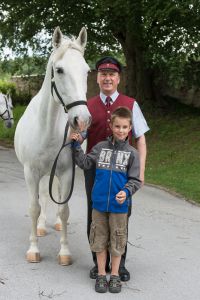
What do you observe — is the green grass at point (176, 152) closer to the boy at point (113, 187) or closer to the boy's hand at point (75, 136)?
the boy at point (113, 187)

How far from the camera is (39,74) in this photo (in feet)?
56.5

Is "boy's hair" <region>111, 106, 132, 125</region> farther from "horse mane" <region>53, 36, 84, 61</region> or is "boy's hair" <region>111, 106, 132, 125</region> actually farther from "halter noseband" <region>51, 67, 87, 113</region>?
"horse mane" <region>53, 36, 84, 61</region>

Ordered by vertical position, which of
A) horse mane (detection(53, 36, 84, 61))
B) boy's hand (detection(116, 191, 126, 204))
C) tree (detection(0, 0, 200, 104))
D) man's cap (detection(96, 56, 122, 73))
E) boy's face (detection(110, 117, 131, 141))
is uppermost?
tree (detection(0, 0, 200, 104))

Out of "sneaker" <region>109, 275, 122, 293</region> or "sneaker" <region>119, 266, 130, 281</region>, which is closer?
"sneaker" <region>109, 275, 122, 293</region>

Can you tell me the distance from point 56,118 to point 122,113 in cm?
89

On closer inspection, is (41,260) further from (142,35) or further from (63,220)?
(142,35)

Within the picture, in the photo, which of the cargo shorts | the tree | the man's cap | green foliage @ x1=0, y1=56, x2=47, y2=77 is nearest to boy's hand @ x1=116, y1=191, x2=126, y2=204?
the cargo shorts

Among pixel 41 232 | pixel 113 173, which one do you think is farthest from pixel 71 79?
pixel 41 232

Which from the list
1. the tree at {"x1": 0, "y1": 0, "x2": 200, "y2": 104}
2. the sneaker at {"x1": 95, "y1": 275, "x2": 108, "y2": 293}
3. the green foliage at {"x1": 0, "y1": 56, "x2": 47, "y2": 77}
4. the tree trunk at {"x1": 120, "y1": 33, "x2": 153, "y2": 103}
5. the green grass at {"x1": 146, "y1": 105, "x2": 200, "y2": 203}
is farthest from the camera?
the green foliage at {"x1": 0, "y1": 56, "x2": 47, "y2": 77}

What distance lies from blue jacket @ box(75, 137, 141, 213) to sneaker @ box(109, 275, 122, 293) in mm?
586

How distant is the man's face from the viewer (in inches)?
153

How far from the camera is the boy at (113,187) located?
3.78 m

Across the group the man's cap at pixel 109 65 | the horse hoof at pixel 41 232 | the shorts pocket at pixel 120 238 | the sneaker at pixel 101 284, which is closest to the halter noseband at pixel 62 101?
the man's cap at pixel 109 65

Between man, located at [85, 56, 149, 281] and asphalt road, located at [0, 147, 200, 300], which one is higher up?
man, located at [85, 56, 149, 281]
